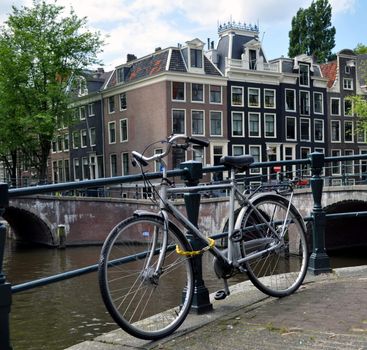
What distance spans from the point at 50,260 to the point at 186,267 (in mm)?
18321

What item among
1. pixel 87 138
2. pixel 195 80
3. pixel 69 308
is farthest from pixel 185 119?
pixel 69 308

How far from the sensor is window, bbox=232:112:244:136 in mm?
33656

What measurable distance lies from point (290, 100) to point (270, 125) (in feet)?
8.63

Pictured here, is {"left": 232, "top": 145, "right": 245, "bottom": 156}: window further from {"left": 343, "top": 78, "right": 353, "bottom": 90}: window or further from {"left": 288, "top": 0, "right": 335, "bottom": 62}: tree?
{"left": 288, "top": 0, "right": 335, "bottom": 62}: tree

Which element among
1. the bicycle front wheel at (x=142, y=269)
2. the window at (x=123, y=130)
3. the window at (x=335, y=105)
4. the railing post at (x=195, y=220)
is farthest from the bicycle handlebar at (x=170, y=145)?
the window at (x=335, y=105)

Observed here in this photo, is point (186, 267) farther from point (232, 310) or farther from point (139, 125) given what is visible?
point (139, 125)

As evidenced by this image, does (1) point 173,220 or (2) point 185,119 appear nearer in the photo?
(1) point 173,220

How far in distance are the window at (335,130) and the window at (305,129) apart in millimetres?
2252

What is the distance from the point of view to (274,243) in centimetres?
389

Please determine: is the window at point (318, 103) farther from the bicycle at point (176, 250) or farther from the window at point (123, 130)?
the bicycle at point (176, 250)

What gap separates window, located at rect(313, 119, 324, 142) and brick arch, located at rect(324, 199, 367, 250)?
1448 cm

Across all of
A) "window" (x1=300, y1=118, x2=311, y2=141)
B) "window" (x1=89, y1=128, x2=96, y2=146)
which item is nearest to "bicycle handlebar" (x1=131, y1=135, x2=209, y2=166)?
"window" (x1=300, y1=118, x2=311, y2=141)

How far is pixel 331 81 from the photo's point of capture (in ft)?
131

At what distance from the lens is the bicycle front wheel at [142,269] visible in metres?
2.82
